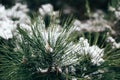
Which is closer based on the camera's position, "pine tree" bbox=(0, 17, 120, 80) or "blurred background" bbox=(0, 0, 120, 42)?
"pine tree" bbox=(0, 17, 120, 80)

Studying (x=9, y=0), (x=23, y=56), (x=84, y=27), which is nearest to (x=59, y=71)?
(x=23, y=56)

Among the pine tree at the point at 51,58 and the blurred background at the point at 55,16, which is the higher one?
the blurred background at the point at 55,16

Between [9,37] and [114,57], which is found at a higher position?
[9,37]

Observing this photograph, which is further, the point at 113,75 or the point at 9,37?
the point at 9,37

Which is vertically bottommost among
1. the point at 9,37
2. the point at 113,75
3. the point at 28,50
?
the point at 113,75

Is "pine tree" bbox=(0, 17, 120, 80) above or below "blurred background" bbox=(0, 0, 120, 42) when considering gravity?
below

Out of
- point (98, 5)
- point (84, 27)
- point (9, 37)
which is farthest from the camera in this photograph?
point (98, 5)

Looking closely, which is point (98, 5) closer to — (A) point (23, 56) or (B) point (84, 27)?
(B) point (84, 27)

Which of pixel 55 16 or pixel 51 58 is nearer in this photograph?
pixel 51 58

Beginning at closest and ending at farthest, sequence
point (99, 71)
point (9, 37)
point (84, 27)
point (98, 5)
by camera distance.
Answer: point (99, 71) → point (9, 37) → point (84, 27) → point (98, 5)

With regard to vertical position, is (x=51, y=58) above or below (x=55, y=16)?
below

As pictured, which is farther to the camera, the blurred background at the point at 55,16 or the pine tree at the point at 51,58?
the blurred background at the point at 55,16
